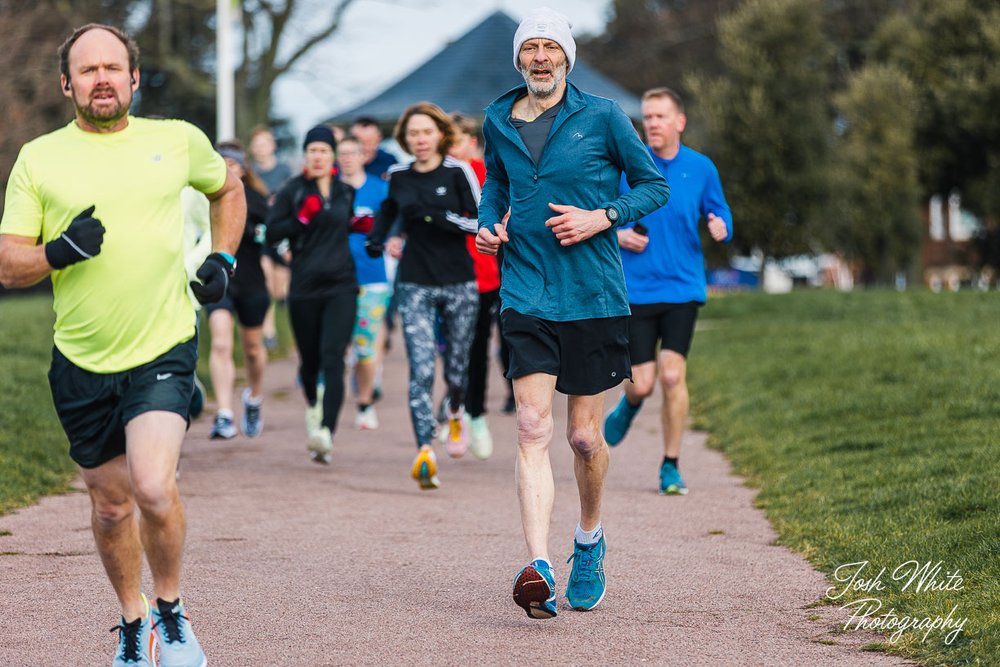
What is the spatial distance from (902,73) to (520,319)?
2718 centimetres

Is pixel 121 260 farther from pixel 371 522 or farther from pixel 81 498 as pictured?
pixel 81 498

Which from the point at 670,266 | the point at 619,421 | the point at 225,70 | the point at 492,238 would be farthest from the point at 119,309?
the point at 225,70

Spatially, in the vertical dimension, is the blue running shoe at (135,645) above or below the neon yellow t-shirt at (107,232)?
below

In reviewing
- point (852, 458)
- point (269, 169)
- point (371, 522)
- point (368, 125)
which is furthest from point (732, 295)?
point (371, 522)

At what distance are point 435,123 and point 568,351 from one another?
13.3 ft

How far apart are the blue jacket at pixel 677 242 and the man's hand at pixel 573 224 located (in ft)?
10.1

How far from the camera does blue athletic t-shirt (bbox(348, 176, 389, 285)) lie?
11594mm

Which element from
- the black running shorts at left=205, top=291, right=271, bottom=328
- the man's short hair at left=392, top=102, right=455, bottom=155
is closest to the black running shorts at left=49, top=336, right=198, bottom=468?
the man's short hair at left=392, top=102, right=455, bottom=155

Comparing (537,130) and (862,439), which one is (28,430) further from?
(537,130)

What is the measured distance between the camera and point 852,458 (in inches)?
364

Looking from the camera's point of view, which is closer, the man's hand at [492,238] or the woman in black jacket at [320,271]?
the man's hand at [492,238]

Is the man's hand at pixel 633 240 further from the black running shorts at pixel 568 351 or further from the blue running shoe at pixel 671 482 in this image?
the black running shorts at pixel 568 351

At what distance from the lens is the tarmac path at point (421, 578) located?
5207 millimetres

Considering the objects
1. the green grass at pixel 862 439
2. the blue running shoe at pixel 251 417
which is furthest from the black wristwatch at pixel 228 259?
the blue running shoe at pixel 251 417
